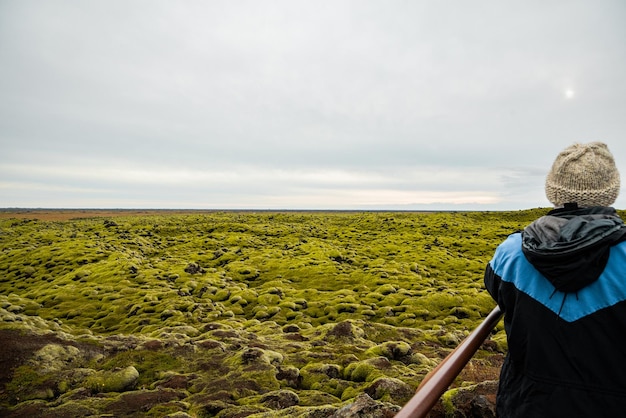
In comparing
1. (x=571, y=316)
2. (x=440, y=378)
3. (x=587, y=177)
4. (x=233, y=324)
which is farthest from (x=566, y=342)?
(x=233, y=324)

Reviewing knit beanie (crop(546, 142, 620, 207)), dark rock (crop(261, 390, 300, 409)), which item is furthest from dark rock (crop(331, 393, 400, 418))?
knit beanie (crop(546, 142, 620, 207))

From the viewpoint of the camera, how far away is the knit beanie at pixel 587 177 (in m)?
3.11

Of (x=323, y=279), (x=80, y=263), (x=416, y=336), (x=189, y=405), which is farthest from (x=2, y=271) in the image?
(x=416, y=336)

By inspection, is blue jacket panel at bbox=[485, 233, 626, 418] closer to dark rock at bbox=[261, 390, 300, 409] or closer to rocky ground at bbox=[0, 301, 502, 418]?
rocky ground at bbox=[0, 301, 502, 418]

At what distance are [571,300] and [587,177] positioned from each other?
1205 mm

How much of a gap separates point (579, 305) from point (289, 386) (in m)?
7.49

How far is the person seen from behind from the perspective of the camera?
2.56 meters

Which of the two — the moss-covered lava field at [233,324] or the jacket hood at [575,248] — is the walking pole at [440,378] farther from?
the moss-covered lava field at [233,324]

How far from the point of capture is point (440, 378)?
9.28 ft

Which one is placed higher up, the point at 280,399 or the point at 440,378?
the point at 440,378

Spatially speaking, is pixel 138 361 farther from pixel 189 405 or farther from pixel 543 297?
pixel 543 297

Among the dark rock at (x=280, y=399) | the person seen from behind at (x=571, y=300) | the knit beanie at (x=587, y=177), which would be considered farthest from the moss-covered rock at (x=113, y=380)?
the knit beanie at (x=587, y=177)

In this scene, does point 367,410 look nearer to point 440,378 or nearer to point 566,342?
point 440,378

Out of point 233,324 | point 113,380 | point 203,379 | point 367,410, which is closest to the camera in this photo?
point 367,410
